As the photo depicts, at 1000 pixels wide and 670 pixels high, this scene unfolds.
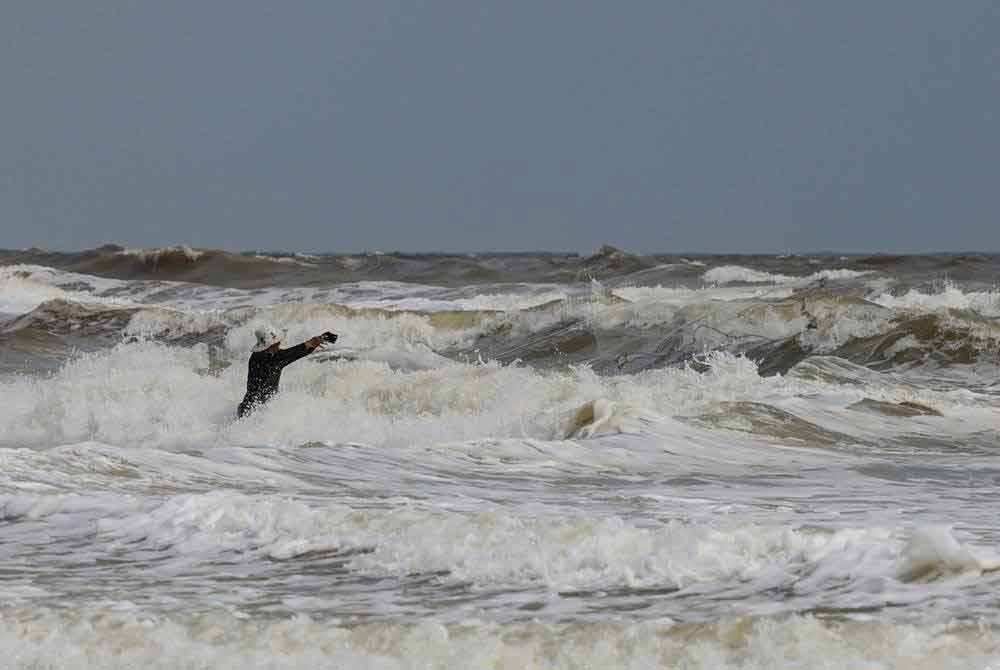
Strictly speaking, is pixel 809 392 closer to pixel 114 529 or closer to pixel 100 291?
pixel 114 529

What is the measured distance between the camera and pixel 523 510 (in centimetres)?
814

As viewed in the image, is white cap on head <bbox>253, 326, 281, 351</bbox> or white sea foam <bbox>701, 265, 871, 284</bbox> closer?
white cap on head <bbox>253, 326, 281, 351</bbox>

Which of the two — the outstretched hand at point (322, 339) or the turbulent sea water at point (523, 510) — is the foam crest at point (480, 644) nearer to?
the turbulent sea water at point (523, 510)

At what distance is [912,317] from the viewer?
2114cm

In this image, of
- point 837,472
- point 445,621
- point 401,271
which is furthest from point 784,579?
point 401,271

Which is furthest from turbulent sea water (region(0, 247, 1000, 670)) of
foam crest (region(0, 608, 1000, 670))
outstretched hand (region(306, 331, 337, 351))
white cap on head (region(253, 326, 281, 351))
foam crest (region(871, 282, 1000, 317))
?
foam crest (region(871, 282, 1000, 317))

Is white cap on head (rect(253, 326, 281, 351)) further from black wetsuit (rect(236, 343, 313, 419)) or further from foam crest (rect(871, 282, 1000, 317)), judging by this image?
foam crest (rect(871, 282, 1000, 317))

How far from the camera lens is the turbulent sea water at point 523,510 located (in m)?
5.23

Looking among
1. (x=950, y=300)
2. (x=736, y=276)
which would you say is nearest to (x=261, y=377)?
(x=950, y=300)

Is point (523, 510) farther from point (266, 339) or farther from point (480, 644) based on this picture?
point (266, 339)

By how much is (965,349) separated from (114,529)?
14905mm

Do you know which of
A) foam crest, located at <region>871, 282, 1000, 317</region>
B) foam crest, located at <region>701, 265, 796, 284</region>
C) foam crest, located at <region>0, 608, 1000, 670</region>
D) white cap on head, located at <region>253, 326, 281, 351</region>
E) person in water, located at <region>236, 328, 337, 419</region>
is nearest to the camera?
foam crest, located at <region>0, 608, 1000, 670</region>

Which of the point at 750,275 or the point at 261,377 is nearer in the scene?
the point at 261,377

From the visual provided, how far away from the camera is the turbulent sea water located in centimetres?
523
